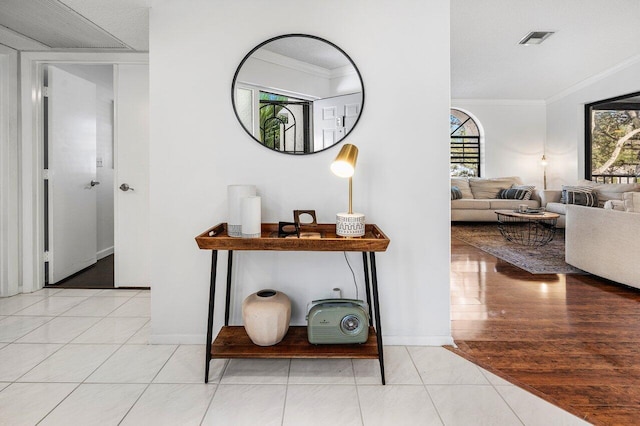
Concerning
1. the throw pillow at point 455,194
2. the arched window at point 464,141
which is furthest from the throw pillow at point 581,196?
the arched window at point 464,141

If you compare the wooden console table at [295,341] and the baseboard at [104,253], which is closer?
the wooden console table at [295,341]

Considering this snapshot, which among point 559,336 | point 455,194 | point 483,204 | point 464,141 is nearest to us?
point 559,336

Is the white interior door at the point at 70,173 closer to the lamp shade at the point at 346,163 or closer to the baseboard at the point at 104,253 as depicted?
the baseboard at the point at 104,253

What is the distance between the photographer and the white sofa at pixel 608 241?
3.08 meters

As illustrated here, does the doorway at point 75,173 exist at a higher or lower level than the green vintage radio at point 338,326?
higher

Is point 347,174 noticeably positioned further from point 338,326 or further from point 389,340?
point 389,340

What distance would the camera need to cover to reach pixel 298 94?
84.3 inches

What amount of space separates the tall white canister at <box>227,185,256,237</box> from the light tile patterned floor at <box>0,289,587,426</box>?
0.73m

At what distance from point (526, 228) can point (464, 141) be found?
2.65 meters

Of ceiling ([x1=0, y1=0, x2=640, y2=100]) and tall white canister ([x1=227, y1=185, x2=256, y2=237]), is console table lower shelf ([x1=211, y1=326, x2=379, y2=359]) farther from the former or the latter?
ceiling ([x1=0, y1=0, x2=640, y2=100])

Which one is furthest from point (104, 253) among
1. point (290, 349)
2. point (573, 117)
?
point (573, 117)

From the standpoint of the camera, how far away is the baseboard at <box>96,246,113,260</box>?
4.35 m

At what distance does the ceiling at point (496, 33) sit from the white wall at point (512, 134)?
995 millimetres

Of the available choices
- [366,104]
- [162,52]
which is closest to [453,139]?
[366,104]
